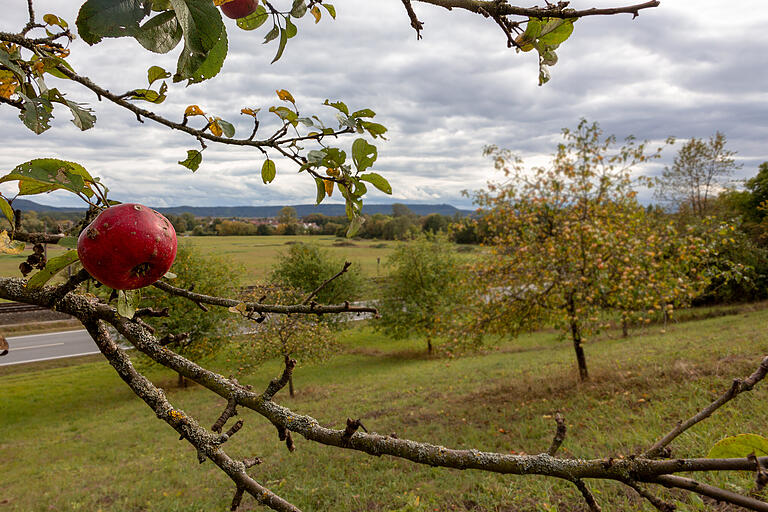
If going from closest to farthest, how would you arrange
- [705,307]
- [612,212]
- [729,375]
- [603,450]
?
1. [603,450]
2. [729,375]
3. [612,212]
4. [705,307]

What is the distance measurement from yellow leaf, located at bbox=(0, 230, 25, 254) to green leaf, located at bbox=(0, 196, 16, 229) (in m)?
0.08

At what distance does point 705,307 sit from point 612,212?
22707mm

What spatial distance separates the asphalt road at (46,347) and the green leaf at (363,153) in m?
32.0

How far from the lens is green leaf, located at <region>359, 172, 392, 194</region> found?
1.50 meters

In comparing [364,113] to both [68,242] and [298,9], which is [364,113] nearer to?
[298,9]

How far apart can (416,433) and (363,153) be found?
9401 mm

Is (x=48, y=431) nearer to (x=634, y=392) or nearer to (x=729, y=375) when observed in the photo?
(x=634, y=392)

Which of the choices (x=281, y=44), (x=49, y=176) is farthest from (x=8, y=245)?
(x=281, y=44)

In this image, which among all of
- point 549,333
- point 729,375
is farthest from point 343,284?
point 729,375

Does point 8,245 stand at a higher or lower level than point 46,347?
higher

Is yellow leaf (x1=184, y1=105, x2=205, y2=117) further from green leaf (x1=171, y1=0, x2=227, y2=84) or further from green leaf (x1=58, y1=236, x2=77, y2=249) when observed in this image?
green leaf (x1=171, y1=0, x2=227, y2=84)

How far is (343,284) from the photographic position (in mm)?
29484

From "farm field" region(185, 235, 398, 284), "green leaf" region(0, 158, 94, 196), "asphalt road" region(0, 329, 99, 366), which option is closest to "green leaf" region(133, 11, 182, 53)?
"green leaf" region(0, 158, 94, 196)

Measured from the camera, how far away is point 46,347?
2772cm
